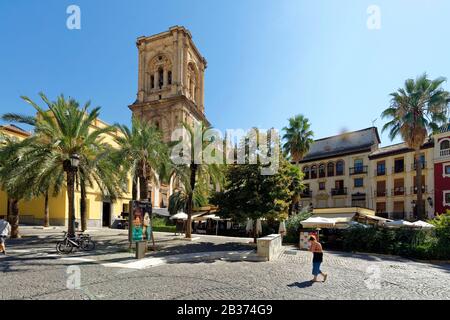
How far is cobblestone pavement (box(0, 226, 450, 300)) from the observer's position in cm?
800

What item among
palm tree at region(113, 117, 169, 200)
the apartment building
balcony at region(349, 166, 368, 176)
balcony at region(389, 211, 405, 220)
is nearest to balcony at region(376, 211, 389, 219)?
the apartment building

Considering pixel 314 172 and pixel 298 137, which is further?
pixel 314 172

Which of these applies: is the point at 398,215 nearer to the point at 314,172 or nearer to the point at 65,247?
the point at 314,172

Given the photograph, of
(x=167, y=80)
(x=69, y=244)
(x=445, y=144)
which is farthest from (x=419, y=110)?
(x=167, y=80)

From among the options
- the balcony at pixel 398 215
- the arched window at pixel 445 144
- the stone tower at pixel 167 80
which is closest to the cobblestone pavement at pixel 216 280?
the arched window at pixel 445 144

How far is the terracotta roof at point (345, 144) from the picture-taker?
4400 cm

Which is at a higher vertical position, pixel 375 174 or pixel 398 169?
pixel 398 169

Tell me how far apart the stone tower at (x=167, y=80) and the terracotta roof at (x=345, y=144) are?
900 inches

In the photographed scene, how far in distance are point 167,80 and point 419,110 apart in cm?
4394

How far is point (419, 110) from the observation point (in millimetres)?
26484

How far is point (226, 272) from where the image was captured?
11.0 m

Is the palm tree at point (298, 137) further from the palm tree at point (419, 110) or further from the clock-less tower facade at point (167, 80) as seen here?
the clock-less tower facade at point (167, 80)

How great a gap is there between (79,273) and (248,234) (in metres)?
20.3
